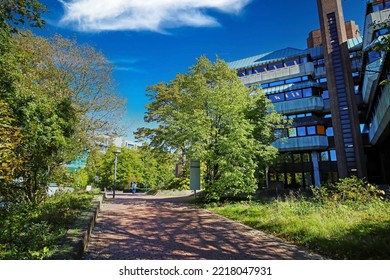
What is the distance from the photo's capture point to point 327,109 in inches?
985

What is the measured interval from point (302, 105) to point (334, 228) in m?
20.9

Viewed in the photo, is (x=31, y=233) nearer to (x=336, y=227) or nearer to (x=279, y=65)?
(x=336, y=227)

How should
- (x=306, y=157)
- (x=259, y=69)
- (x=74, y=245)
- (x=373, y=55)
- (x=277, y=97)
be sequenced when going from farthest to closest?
(x=259, y=69) < (x=277, y=97) < (x=306, y=157) < (x=373, y=55) < (x=74, y=245)

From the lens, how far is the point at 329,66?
23.5m

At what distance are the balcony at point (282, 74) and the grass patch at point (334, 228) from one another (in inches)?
798

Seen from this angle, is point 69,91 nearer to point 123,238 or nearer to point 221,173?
point 221,173

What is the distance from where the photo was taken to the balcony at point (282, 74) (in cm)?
2614

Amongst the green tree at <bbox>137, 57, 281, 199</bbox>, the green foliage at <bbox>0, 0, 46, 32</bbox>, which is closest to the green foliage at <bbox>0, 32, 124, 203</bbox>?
the green foliage at <bbox>0, 0, 46, 32</bbox>

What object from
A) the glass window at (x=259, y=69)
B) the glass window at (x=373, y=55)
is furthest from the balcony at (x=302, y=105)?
the glass window at (x=373, y=55)

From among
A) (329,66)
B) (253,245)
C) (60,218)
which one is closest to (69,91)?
(60,218)

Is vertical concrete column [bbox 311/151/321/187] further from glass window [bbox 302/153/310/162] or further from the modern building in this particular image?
glass window [bbox 302/153/310/162]

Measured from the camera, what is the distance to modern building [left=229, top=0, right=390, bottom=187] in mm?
21969

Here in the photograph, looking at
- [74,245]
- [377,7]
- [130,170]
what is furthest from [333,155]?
[74,245]

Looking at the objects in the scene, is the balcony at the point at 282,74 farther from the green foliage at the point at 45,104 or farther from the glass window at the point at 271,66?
the green foliage at the point at 45,104
